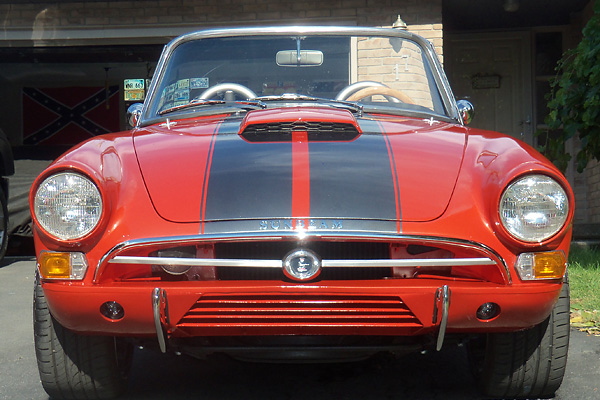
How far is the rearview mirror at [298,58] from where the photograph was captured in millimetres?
3547

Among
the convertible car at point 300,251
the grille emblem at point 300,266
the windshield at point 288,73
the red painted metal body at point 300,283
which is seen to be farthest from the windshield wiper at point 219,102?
the grille emblem at point 300,266

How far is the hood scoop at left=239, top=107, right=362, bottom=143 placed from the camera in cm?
259

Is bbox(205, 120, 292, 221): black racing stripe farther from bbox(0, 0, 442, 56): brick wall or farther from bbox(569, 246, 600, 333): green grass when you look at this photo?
bbox(0, 0, 442, 56): brick wall

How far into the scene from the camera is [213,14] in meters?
8.60

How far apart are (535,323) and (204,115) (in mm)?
1533

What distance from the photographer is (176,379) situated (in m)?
2.92

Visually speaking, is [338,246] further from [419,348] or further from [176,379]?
[176,379]

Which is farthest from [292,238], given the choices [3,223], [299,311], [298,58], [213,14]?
[213,14]

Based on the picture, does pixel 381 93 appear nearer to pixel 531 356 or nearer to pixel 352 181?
pixel 352 181

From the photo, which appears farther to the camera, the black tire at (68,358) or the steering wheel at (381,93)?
the steering wheel at (381,93)

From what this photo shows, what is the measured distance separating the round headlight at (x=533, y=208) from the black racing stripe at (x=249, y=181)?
0.65 m

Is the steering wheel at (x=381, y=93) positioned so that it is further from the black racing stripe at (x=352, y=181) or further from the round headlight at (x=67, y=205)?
the round headlight at (x=67, y=205)

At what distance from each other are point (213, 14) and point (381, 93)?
5.51 m

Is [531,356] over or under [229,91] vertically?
under
